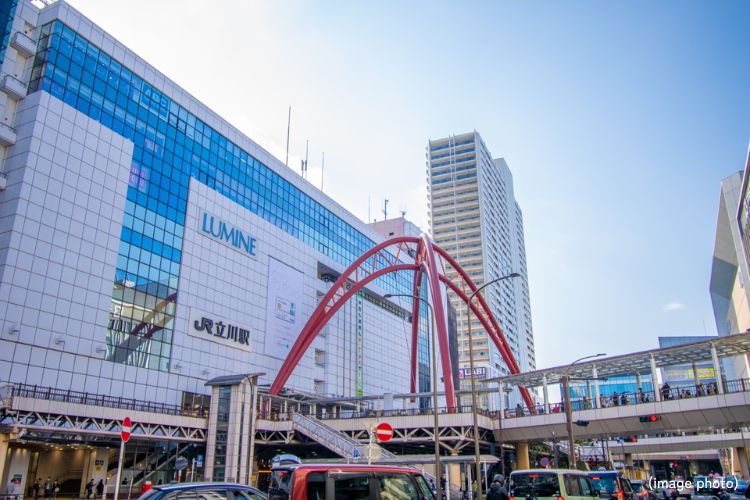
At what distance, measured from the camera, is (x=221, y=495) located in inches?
490

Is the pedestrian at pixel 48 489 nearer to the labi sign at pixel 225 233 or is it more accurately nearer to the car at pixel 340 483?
the labi sign at pixel 225 233

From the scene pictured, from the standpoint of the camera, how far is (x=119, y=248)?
48.1 meters

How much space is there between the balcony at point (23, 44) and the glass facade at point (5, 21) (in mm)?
581

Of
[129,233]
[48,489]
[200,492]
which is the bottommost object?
[48,489]

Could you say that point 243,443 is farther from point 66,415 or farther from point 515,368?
point 515,368

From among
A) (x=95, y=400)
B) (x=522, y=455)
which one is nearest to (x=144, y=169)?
(x=95, y=400)

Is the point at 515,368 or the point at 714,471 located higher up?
the point at 515,368

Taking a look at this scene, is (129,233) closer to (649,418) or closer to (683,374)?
(649,418)

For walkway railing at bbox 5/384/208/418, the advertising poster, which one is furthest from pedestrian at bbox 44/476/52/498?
the advertising poster

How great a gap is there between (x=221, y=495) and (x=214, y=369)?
1789 inches

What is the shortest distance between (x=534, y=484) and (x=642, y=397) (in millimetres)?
28902

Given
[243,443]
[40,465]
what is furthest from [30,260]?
[243,443]

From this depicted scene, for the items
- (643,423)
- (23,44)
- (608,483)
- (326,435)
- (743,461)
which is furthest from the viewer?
(743,461)

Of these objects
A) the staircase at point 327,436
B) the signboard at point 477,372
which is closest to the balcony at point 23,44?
the staircase at point 327,436
